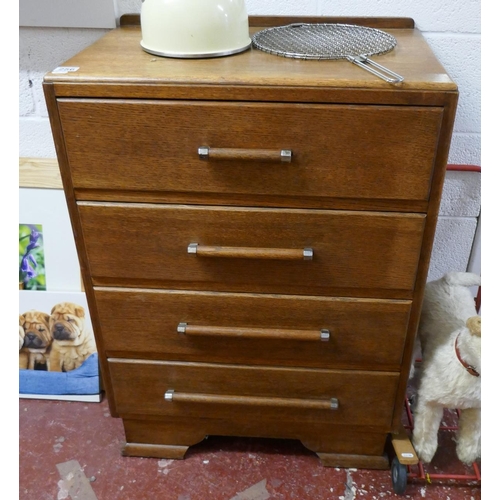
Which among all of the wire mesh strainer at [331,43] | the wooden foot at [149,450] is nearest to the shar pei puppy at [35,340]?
the wooden foot at [149,450]

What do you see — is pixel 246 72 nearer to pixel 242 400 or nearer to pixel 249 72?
pixel 249 72

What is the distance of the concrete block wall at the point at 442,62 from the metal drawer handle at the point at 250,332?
1.71ft

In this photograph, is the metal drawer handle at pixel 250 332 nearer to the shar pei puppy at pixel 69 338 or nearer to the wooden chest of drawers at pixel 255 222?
the wooden chest of drawers at pixel 255 222

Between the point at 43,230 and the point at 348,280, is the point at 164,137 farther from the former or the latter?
the point at 43,230

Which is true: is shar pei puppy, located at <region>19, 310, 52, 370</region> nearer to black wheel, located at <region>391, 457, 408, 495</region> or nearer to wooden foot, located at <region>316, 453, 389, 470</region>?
wooden foot, located at <region>316, 453, 389, 470</region>

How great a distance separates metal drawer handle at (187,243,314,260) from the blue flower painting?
1.92 feet

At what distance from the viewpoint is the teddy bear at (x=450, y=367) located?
101cm

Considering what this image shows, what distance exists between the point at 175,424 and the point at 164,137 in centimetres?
66

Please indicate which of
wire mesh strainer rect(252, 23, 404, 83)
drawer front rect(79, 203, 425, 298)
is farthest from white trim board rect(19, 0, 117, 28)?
drawer front rect(79, 203, 425, 298)

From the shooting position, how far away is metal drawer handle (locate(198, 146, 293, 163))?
789 mm

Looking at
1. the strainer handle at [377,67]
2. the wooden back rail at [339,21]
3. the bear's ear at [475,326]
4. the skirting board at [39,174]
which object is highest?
the wooden back rail at [339,21]

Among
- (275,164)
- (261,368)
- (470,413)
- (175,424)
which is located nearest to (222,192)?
(275,164)

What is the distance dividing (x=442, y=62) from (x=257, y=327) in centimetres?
68

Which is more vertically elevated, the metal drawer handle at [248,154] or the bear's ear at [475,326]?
the metal drawer handle at [248,154]
